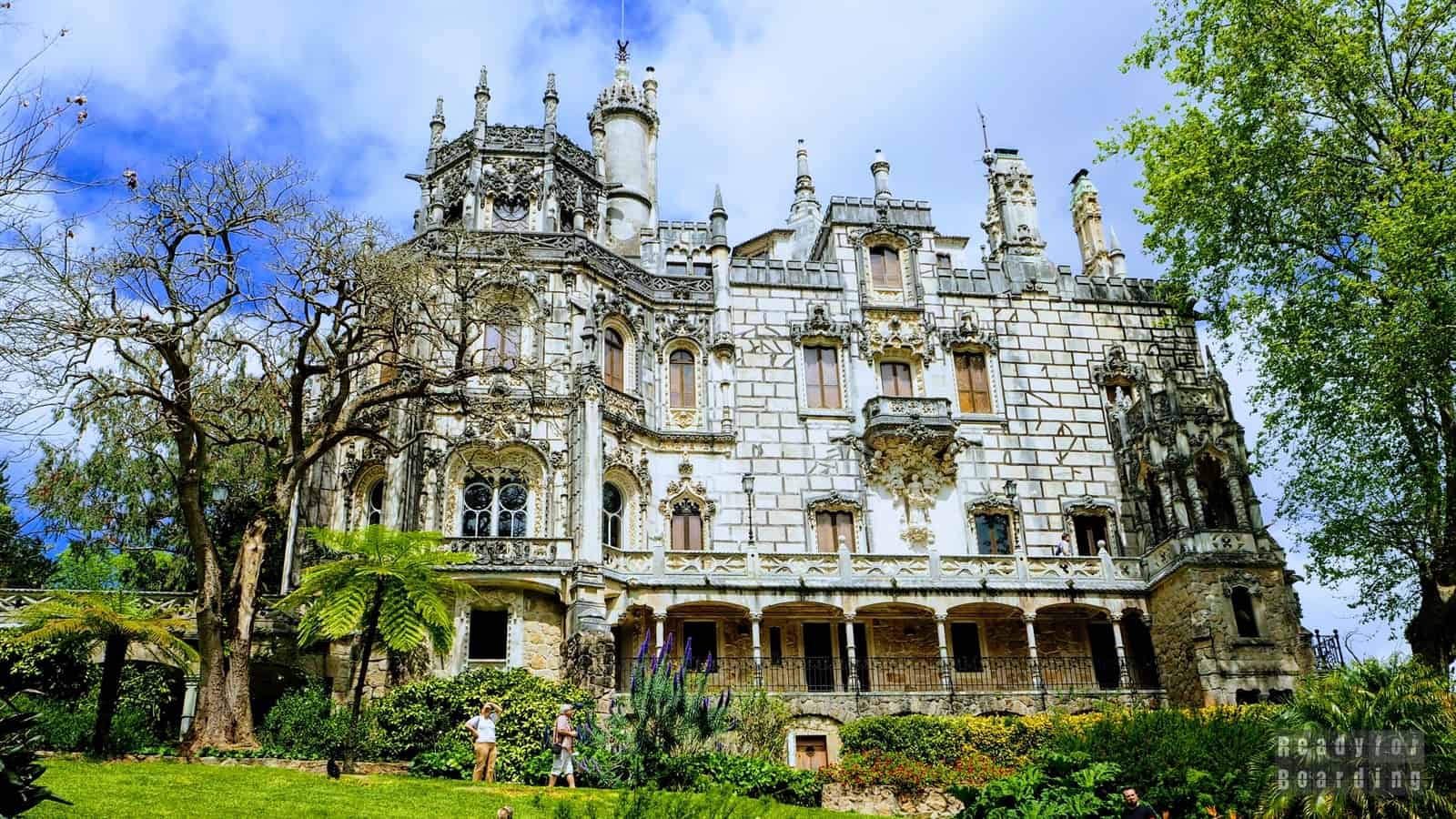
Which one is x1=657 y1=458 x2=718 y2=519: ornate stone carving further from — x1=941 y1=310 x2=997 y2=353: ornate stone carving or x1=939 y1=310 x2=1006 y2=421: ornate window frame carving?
x1=941 y1=310 x2=997 y2=353: ornate stone carving

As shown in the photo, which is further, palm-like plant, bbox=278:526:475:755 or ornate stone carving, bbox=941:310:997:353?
ornate stone carving, bbox=941:310:997:353

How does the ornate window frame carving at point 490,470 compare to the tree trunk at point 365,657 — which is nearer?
the tree trunk at point 365,657

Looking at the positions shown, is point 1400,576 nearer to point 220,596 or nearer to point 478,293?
point 478,293

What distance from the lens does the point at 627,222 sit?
3894 cm

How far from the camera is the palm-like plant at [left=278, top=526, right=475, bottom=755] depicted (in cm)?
1966

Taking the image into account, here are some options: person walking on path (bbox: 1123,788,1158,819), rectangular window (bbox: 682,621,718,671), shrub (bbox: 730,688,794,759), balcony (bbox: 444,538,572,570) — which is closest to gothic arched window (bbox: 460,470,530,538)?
balcony (bbox: 444,538,572,570)

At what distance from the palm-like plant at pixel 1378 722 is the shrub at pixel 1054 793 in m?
1.92

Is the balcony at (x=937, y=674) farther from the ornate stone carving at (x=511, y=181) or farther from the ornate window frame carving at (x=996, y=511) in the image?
the ornate stone carving at (x=511, y=181)

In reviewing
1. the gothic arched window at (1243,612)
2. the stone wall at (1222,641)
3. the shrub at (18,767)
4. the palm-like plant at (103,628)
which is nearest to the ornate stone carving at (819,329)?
the stone wall at (1222,641)

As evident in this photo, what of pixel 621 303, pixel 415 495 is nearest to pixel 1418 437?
pixel 621 303

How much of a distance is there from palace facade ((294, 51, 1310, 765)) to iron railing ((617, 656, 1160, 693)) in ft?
0.25

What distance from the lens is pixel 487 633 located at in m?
26.7

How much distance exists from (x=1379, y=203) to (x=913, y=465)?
12909 millimetres

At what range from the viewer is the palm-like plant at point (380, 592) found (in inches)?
774
